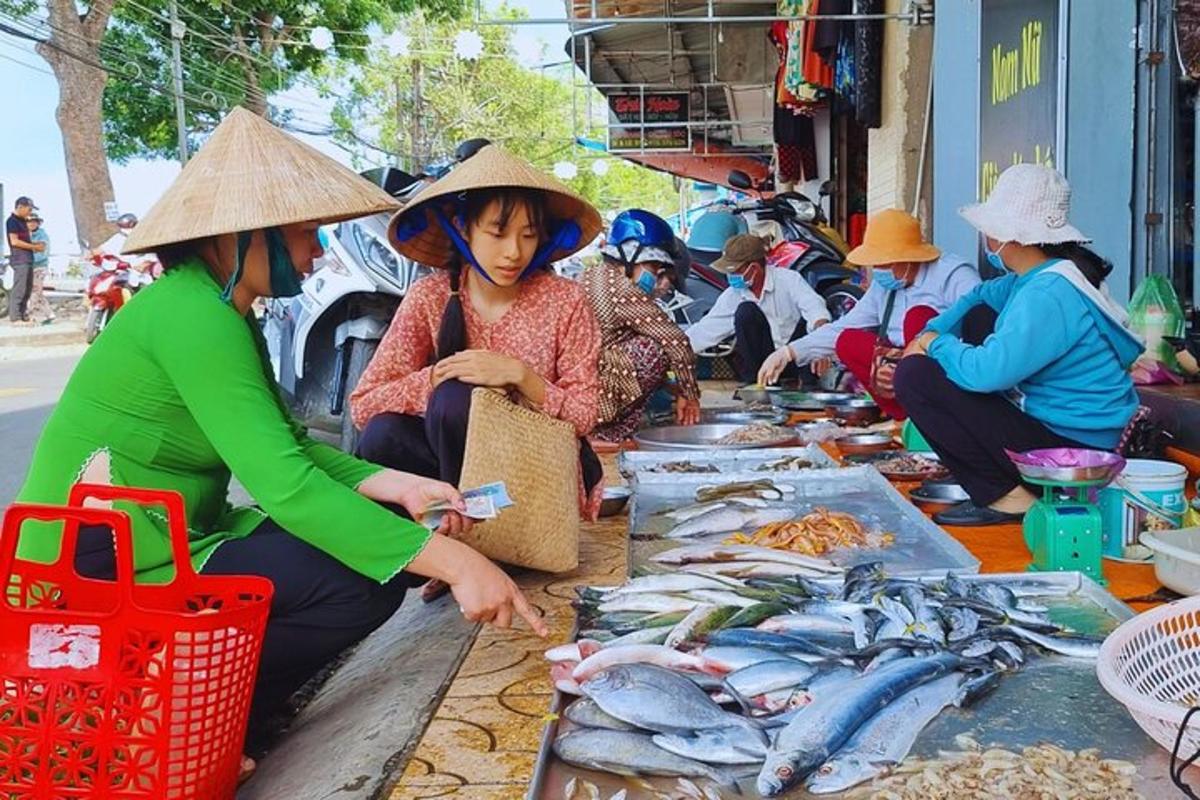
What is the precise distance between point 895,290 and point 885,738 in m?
4.06

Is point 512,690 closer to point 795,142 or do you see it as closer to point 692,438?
point 692,438

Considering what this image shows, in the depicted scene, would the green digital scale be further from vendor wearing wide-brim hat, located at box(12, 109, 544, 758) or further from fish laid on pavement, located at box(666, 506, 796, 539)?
vendor wearing wide-brim hat, located at box(12, 109, 544, 758)

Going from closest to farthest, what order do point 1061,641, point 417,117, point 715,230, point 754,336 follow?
1. point 1061,641
2. point 754,336
3. point 715,230
4. point 417,117

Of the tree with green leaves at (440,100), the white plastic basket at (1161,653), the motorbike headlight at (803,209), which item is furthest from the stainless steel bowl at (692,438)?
the tree with green leaves at (440,100)

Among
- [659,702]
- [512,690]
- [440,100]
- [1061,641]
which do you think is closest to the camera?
[659,702]

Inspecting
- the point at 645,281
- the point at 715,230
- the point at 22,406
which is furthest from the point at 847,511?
the point at 22,406

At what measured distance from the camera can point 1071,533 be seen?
286 cm

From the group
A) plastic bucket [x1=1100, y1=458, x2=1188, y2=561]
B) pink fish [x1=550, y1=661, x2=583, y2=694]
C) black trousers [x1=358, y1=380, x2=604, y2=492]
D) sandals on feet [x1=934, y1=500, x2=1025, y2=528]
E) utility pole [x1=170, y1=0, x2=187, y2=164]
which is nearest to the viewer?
pink fish [x1=550, y1=661, x2=583, y2=694]

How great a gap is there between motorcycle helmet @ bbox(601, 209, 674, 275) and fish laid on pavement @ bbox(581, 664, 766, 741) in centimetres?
411

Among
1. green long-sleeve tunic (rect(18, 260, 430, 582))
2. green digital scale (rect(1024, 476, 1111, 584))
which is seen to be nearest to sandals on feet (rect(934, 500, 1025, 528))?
green digital scale (rect(1024, 476, 1111, 584))

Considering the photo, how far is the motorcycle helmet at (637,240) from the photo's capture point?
5.97m

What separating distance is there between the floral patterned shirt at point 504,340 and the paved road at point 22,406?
3.28 metres

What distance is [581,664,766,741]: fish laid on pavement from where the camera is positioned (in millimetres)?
1929

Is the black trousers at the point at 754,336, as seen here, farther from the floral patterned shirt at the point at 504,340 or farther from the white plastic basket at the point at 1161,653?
the white plastic basket at the point at 1161,653
